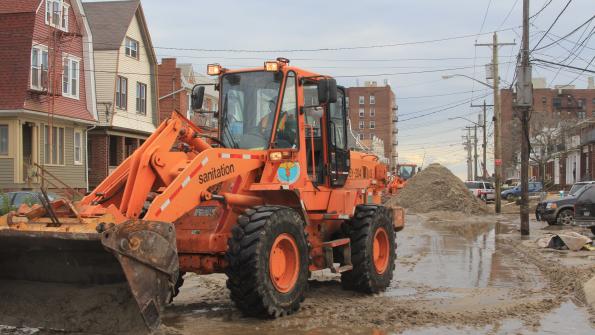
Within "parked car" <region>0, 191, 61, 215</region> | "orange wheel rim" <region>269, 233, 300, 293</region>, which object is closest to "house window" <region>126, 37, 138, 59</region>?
"parked car" <region>0, 191, 61, 215</region>

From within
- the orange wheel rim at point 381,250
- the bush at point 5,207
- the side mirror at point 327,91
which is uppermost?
the side mirror at point 327,91

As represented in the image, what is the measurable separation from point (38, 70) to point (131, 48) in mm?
9488

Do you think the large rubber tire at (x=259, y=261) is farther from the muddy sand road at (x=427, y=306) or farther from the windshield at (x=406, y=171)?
the windshield at (x=406, y=171)

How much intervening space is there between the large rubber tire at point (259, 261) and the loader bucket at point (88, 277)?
97 centimetres

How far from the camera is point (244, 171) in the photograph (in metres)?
8.22

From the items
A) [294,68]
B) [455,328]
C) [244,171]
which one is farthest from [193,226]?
[455,328]

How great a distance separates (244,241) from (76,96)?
85.3 ft

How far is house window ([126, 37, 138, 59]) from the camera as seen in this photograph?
36125 mm

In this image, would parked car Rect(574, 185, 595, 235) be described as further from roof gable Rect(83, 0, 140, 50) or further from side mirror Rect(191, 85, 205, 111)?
roof gable Rect(83, 0, 140, 50)

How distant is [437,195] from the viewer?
37062 mm

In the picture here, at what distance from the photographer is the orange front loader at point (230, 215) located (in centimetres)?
650

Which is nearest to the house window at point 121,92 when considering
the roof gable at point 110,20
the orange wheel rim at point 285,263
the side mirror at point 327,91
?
the roof gable at point 110,20

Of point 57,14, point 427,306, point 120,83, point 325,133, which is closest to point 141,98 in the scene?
point 120,83

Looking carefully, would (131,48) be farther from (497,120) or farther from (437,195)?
(497,120)
